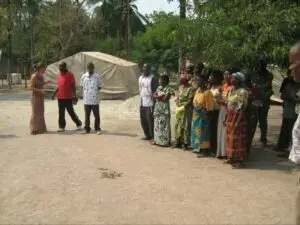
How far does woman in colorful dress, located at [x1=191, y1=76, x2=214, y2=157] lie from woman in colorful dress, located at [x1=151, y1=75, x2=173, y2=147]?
93 cm

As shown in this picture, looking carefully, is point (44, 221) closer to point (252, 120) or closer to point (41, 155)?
point (41, 155)

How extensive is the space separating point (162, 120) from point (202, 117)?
1.24 metres

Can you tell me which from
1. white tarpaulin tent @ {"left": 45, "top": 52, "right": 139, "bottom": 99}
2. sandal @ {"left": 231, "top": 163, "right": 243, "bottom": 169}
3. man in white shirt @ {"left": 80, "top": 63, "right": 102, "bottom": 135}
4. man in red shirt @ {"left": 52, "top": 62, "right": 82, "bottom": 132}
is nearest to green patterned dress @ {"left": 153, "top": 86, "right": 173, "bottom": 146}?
man in white shirt @ {"left": 80, "top": 63, "right": 102, "bottom": 135}

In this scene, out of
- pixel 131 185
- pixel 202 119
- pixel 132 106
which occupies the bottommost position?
pixel 131 185

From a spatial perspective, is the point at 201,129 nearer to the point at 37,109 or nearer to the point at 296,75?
the point at 37,109

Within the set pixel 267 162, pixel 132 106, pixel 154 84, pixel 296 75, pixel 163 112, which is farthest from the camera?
pixel 132 106

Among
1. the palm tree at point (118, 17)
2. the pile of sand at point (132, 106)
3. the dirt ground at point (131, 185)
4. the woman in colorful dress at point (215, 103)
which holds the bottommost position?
the dirt ground at point (131, 185)

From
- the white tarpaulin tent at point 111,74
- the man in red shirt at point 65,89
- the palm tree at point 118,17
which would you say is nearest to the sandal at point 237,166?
the man in red shirt at point 65,89

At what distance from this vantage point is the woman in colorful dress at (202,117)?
8.47m

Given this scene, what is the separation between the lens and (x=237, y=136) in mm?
7801

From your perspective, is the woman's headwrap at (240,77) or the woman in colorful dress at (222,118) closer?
the woman's headwrap at (240,77)

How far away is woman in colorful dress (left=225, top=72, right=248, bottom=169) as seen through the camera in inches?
304

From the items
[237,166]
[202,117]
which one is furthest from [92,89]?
[237,166]

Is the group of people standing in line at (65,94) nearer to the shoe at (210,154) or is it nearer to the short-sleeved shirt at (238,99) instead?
the shoe at (210,154)
